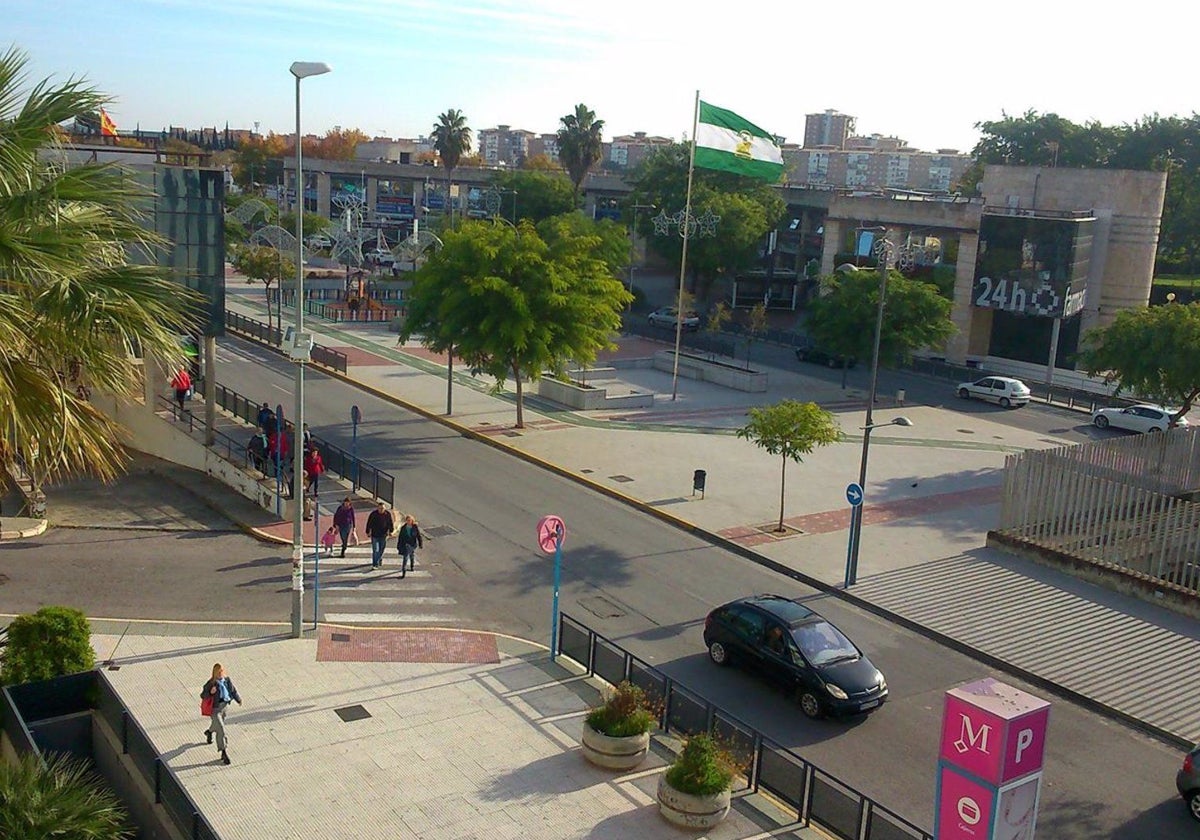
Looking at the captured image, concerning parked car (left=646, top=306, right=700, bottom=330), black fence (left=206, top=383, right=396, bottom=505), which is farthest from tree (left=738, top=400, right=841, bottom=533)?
parked car (left=646, top=306, right=700, bottom=330)

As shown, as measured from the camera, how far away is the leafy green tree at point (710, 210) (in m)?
70.1

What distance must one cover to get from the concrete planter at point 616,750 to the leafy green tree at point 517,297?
20797mm

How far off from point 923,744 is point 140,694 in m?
11.5

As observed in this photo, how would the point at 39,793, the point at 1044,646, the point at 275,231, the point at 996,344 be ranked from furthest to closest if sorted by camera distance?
the point at 996,344, the point at 275,231, the point at 1044,646, the point at 39,793

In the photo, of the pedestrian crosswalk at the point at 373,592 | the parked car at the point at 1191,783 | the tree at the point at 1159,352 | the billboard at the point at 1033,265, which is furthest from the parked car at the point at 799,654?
the billboard at the point at 1033,265

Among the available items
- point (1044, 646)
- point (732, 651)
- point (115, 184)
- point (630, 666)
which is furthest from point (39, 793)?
point (1044, 646)

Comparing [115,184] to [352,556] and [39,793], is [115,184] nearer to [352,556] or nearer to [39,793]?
[39,793]

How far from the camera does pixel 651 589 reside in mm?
23109

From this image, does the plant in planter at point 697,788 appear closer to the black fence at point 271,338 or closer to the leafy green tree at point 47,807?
the leafy green tree at point 47,807

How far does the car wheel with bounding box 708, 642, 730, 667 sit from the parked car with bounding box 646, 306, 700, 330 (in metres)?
46.4

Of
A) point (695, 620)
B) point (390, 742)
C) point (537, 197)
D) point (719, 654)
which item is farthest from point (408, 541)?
point (537, 197)

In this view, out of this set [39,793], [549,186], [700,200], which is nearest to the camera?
[39,793]

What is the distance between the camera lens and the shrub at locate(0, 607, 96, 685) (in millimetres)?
15203

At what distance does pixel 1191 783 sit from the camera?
14797 millimetres
